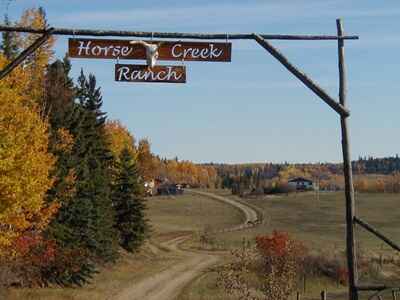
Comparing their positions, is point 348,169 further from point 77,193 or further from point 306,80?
point 77,193

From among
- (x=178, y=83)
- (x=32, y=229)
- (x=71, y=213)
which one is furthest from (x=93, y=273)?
(x=178, y=83)

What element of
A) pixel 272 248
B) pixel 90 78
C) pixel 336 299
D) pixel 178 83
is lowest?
pixel 336 299

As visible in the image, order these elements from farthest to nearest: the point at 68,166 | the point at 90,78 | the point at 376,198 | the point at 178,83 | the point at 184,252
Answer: the point at 376,198
the point at 184,252
the point at 90,78
the point at 68,166
the point at 178,83

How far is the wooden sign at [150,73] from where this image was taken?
39.6 feet

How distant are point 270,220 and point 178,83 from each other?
102m

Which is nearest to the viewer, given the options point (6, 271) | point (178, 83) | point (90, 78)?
point (178, 83)

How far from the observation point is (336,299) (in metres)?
47.1

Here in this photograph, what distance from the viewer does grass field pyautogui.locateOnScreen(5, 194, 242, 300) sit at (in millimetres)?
40000

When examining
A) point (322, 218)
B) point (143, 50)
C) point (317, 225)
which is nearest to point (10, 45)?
point (143, 50)

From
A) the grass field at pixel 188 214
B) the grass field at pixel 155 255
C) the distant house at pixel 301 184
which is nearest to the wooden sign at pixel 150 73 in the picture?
the grass field at pixel 155 255

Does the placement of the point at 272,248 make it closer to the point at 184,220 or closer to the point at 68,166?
the point at 68,166

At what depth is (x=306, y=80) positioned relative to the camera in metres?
12.9

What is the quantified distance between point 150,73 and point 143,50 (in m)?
0.42

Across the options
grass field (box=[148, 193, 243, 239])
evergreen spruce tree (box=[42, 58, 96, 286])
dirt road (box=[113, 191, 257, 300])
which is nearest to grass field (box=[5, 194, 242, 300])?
grass field (box=[148, 193, 243, 239])
